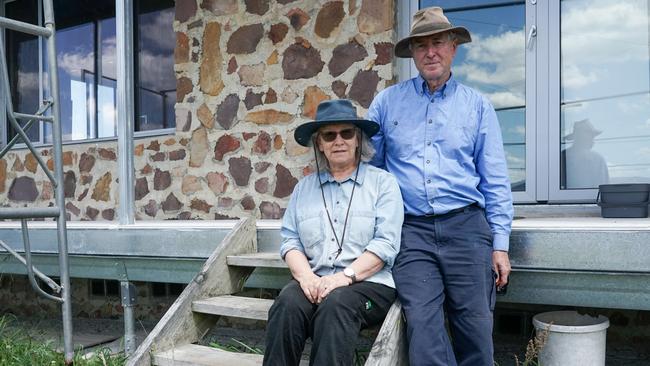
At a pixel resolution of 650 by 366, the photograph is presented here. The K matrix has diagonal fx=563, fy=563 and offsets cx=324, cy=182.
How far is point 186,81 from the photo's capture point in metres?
4.56

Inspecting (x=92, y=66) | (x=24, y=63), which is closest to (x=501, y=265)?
(x=92, y=66)

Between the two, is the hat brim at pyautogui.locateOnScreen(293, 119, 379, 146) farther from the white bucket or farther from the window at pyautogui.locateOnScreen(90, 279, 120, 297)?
the window at pyautogui.locateOnScreen(90, 279, 120, 297)

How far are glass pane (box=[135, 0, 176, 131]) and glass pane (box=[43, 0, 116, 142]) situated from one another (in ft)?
1.42

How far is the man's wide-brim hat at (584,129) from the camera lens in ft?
11.6

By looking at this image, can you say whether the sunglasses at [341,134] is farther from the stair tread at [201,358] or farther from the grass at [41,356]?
the grass at [41,356]

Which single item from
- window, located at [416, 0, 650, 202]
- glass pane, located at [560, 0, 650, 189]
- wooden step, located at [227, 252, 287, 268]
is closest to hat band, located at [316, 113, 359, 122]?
wooden step, located at [227, 252, 287, 268]

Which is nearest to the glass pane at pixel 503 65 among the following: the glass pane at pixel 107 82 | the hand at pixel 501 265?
the hand at pixel 501 265

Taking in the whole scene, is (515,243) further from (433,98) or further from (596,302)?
(433,98)

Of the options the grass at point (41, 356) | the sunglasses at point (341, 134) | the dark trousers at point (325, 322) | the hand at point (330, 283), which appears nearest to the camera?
the dark trousers at point (325, 322)

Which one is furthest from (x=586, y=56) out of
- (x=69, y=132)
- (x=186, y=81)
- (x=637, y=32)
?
(x=69, y=132)

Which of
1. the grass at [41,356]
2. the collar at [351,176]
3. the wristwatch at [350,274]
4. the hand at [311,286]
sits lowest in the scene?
the grass at [41,356]

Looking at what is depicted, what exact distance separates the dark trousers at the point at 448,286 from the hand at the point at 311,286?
1.08ft

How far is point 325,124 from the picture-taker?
2.31m

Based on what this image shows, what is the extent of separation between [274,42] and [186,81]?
2.78 ft
